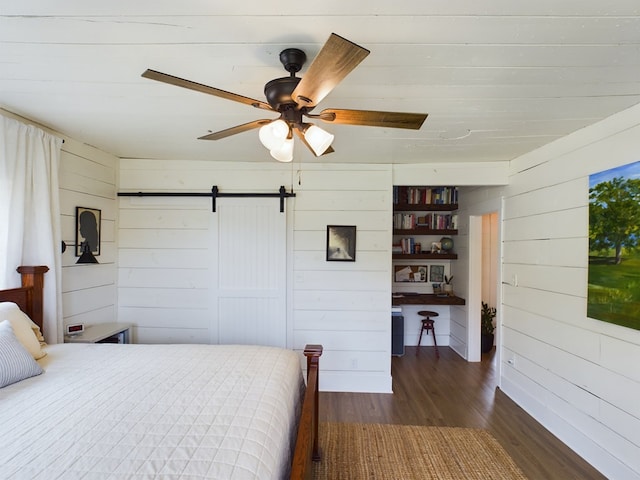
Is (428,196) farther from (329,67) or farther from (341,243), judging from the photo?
(329,67)

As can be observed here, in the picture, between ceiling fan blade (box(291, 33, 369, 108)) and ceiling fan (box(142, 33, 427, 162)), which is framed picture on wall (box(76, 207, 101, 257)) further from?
ceiling fan blade (box(291, 33, 369, 108))

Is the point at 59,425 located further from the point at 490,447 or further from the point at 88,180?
the point at 490,447

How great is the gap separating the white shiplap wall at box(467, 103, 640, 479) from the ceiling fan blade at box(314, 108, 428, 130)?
5.17ft

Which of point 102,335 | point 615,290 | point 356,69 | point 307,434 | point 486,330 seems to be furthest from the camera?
point 486,330

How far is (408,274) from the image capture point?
16.2ft

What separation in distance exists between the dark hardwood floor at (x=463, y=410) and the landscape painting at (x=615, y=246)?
3.64 ft

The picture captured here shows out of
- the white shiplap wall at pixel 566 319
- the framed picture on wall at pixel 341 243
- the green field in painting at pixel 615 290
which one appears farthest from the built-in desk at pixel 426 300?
the green field in painting at pixel 615 290

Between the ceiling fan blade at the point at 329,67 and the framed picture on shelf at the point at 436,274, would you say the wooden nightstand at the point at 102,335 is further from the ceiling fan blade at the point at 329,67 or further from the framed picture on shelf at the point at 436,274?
the framed picture on shelf at the point at 436,274

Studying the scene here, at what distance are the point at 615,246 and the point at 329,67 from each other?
2.21 m

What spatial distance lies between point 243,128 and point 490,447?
287cm

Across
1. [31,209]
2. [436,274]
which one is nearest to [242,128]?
[31,209]

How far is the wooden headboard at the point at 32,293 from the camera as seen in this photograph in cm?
223

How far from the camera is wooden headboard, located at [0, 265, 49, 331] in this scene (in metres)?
2.23

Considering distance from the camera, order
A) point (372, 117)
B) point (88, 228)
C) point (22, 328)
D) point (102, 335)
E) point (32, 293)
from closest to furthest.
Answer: point (372, 117) → point (22, 328) → point (32, 293) → point (102, 335) → point (88, 228)
